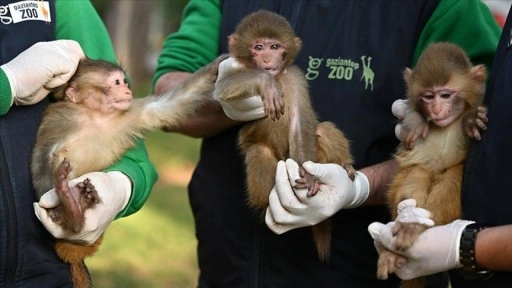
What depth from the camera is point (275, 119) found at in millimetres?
3979

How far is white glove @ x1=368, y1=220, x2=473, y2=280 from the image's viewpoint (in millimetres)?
3359

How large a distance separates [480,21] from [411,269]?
134 cm

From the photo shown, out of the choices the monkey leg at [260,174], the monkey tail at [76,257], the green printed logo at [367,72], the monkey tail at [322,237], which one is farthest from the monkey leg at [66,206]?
the green printed logo at [367,72]

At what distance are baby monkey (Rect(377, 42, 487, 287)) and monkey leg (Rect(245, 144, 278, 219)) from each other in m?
0.52

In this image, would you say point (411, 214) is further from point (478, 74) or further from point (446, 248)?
point (478, 74)

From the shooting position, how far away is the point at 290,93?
4156 millimetres

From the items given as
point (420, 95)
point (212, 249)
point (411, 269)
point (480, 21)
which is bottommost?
point (212, 249)

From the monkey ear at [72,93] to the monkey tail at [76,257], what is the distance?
627mm

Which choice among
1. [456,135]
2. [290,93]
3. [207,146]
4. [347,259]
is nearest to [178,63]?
[207,146]

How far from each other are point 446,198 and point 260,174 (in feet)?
2.71

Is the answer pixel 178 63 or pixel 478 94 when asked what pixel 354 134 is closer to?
pixel 478 94

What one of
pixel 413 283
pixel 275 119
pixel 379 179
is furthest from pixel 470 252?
pixel 275 119

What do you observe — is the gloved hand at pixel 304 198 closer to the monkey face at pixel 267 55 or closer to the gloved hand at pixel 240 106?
the gloved hand at pixel 240 106

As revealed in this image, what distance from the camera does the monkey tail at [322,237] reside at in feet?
13.4
